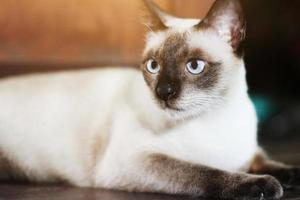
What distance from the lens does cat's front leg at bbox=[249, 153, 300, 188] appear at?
135 cm

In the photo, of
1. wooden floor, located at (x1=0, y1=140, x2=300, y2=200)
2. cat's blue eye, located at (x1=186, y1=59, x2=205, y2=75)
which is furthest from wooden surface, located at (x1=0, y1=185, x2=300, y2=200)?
cat's blue eye, located at (x1=186, y1=59, x2=205, y2=75)

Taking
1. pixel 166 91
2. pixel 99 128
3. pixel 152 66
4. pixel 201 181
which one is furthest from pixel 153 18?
pixel 201 181

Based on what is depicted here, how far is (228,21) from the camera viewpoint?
4.14 ft

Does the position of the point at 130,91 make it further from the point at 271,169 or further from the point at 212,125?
the point at 271,169

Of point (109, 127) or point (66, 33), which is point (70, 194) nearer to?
point (109, 127)

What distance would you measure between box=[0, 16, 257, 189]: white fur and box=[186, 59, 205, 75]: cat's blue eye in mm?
47

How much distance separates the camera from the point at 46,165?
148 cm

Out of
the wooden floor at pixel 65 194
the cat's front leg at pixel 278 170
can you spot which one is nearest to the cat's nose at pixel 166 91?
the wooden floor at pixel 65 194

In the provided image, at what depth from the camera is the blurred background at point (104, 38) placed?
179 centimetres

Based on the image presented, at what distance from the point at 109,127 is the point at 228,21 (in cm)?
44

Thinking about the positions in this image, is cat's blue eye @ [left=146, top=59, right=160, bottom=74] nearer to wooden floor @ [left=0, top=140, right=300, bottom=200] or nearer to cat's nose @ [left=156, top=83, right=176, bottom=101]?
cat's nose @ [left=156, top=83, right=176, bottom=101]

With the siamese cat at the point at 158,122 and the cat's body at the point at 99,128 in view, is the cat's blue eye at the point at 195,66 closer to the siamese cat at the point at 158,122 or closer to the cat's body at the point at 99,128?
the siamese cat at the point at 158,122

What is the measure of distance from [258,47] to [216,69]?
1.89ft

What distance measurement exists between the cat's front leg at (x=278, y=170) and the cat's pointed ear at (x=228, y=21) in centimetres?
36
